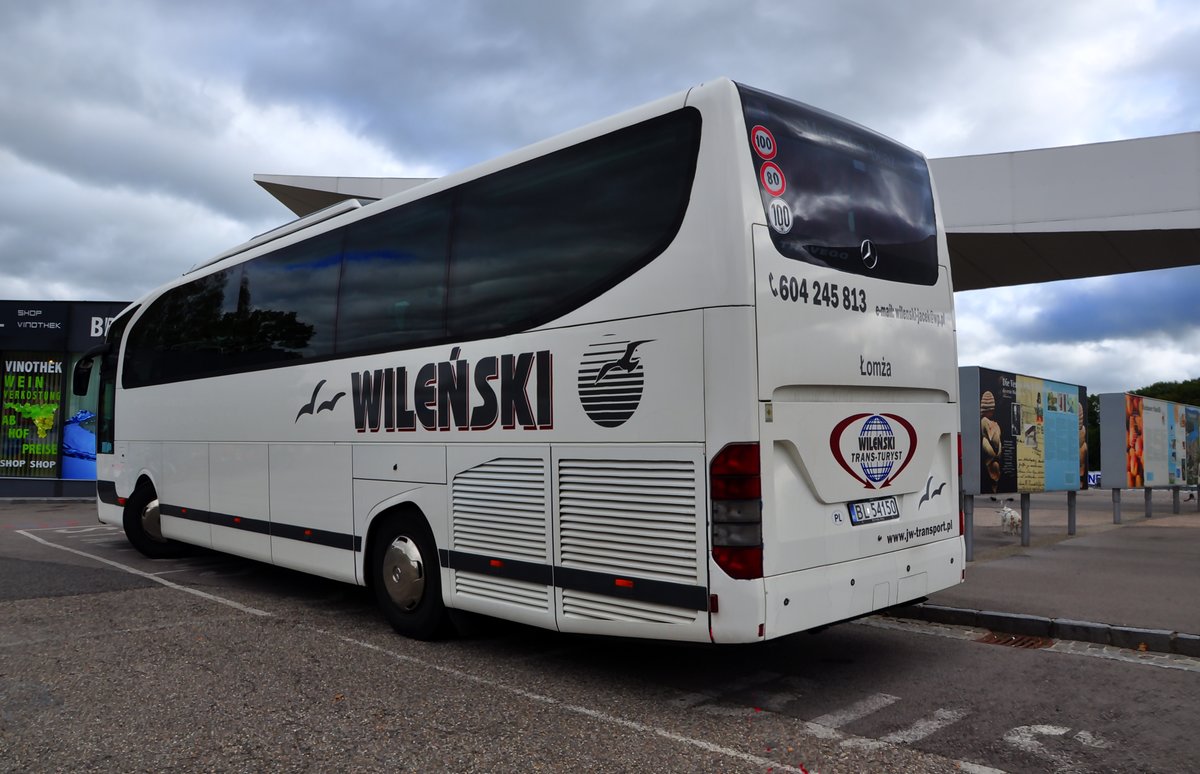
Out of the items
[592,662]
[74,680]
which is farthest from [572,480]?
[74,680]

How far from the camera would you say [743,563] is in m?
4.81

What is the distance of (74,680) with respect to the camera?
19.2ft

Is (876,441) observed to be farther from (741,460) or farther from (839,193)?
(839,193)

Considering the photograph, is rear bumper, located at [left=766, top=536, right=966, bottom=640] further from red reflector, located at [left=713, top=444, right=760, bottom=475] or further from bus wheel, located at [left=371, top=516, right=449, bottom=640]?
bus wheel, located at [left=371, top=516, right=449, bottom=640]

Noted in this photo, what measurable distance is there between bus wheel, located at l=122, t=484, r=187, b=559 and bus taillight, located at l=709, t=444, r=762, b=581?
9.33 meters

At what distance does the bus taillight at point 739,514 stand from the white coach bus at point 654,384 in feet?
0.04

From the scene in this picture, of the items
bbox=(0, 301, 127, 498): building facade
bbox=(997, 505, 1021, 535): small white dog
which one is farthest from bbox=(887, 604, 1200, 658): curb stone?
bbox=(0, 301, 127, 498): building facade

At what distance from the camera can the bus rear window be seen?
5242 mm

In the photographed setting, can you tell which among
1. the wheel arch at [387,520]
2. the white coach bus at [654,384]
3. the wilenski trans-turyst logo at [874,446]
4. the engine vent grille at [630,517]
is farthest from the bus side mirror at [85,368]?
the wilenski trans-turyst logo at [874,446]

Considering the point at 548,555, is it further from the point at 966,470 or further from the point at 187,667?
the point at 966,470

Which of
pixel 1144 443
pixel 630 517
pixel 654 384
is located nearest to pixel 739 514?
pixel 630 517

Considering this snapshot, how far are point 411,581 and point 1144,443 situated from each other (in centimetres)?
1395

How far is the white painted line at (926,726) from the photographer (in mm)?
4691

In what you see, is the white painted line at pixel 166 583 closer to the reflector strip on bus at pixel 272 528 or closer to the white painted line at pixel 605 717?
the reflector strip on bus at pixel 272 528
